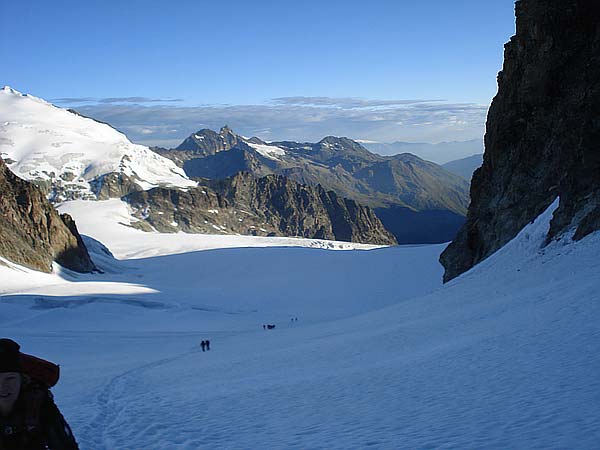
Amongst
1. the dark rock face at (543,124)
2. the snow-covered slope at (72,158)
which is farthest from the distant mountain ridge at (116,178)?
the dark rock face at (543,124)

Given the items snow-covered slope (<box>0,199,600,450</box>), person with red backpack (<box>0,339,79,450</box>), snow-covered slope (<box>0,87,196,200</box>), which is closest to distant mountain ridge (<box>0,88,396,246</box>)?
snow-covered slope (<box>0,87,196,200</box>)

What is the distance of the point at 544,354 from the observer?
741cm

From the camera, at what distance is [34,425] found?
11.8ft

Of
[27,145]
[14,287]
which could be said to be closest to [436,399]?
[14,287]

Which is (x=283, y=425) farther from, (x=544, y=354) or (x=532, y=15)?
(x=532, y=15)

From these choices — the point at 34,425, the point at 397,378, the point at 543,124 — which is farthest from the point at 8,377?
the point at 543,124

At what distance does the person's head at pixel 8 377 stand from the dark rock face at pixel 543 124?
17813 millimetres

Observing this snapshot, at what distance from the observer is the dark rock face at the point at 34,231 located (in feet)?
172

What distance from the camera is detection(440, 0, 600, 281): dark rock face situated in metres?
19.4

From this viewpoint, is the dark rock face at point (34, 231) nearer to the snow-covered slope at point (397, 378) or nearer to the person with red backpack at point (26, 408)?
the snow-covered slope at point (397, 378)

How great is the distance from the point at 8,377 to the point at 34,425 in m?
0.36

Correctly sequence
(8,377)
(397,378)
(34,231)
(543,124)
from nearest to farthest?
(8,377)
(397,378)
(543,124)
(34,231)

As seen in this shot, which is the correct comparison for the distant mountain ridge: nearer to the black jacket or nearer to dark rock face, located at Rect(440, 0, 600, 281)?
dark rock face, located at Rect(440, 0, 600, 281)

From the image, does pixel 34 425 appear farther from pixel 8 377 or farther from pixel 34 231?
pixel 34 231
